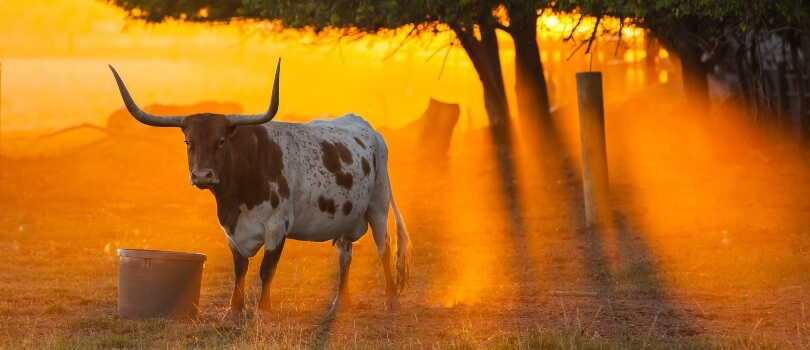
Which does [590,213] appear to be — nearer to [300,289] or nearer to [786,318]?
[300,289]

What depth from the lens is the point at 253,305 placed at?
40.3 feet

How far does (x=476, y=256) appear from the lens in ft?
54.9

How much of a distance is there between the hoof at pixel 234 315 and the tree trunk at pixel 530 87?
510 inches

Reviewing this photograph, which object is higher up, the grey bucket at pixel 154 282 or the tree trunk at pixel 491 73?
the tree trunk at pixel 491 73

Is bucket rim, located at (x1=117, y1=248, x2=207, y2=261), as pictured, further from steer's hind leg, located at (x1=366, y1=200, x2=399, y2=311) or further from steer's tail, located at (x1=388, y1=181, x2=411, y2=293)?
steer's tail, located at (x1=388, y1=181, x2=411, y2=293)

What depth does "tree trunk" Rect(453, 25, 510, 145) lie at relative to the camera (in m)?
24.4

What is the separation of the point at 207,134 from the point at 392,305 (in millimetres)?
2459

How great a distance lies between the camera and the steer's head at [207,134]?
10.6m

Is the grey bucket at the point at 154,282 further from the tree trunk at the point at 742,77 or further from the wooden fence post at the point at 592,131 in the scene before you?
the tree trunk at the point at 742,77

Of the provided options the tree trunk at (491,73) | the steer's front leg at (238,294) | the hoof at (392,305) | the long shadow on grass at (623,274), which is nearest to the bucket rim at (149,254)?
the steer's front leg at (238,294)

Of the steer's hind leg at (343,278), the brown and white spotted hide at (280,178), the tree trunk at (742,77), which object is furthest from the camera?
the tree trunk at (742,77)

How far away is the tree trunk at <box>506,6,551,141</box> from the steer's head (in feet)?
42.1

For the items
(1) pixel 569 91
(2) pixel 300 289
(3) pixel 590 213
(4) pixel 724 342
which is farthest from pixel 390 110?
(4) pixel 724 342

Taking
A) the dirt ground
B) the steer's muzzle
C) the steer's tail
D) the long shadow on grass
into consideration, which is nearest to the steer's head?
the steer's muzzle
